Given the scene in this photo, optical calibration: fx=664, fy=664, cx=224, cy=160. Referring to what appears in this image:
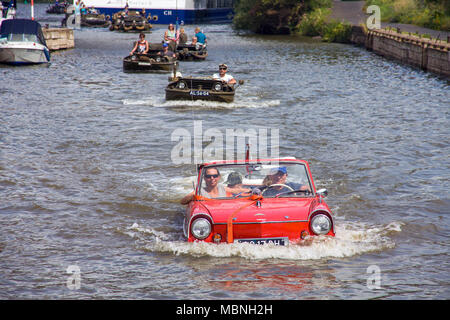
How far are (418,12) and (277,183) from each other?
156 ft

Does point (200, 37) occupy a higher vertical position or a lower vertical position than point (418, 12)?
lower

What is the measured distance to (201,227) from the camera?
8859mm

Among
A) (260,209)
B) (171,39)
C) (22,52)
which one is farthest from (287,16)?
(260,209)

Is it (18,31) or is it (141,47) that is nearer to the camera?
(141,47)

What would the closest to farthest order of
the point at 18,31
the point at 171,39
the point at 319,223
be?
the point at 319,223 → the point at 18,31 → the point at 171,39

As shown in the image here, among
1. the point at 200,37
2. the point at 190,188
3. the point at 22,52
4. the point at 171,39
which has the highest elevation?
the point at 200,37

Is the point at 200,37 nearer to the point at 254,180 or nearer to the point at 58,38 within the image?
the point at 58,38

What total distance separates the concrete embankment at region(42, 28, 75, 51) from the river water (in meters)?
13.4

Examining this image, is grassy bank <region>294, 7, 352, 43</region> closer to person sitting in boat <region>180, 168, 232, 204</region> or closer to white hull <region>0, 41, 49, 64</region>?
white hull <region>0, 41, 49, 64</region>

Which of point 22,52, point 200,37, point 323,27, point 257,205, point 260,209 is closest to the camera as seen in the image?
point 260,209

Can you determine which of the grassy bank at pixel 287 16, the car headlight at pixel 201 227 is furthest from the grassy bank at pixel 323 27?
the car headlight at pixel 201 227

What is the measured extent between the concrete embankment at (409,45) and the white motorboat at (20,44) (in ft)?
65.7

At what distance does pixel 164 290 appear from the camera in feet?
26.5

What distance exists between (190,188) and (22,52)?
78.5ft
